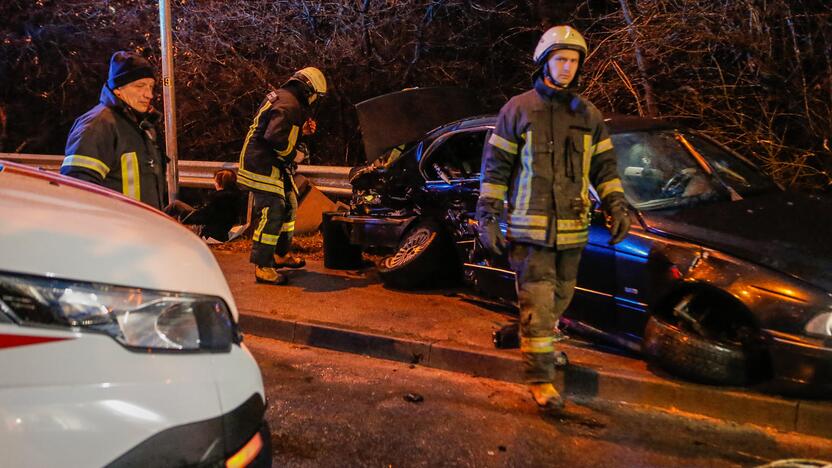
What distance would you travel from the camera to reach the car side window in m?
5.88

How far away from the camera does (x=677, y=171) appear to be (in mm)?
4676

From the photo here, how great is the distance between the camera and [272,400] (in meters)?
4.14

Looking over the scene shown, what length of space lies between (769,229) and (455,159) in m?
2.70

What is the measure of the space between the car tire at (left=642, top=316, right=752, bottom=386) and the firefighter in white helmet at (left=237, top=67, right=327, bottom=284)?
355cm

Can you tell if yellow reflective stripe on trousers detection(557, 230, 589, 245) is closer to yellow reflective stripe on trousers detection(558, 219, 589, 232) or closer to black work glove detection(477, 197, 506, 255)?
yellow reflective stripe on trousers detection(558, 219, 589, 232)

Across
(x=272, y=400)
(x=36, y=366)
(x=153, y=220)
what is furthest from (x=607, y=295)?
(x=36, y=366)

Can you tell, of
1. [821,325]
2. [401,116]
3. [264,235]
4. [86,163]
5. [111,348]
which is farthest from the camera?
[401,116]

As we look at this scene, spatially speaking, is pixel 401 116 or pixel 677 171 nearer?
pixel 677 171

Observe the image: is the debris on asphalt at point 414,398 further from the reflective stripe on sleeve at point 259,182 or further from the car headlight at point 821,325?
the reflective stripe on sleeve at point 259,182

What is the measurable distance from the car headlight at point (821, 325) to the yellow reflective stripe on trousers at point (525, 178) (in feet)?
5.07

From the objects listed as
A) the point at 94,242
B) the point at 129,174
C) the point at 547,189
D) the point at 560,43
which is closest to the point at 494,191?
the point at 547,189

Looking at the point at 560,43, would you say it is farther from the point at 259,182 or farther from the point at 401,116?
the point at 259,182

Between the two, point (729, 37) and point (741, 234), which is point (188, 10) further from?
point (741, 234)

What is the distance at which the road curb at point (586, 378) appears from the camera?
3.73m
